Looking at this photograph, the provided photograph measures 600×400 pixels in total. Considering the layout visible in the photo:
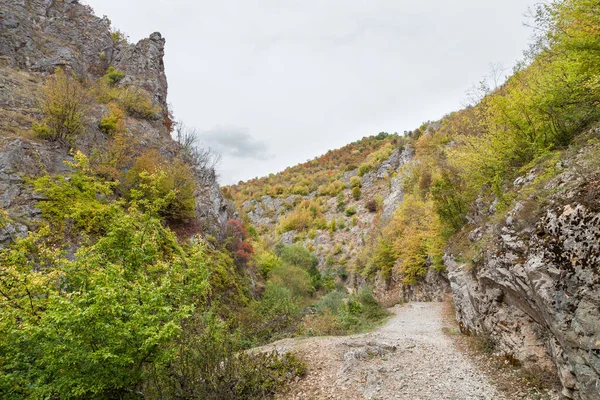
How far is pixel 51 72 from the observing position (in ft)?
59.7

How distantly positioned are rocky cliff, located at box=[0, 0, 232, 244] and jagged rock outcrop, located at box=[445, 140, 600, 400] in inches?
500

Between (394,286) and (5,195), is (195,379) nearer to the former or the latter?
(5,195)

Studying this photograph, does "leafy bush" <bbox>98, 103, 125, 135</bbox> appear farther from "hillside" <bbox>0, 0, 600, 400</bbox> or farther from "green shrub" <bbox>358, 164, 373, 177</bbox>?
"green shrub" <bbox>358, 164, 373, 177</bbox>

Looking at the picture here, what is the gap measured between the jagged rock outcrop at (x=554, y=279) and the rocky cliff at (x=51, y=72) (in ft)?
41.6

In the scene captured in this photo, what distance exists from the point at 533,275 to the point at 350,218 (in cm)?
3688

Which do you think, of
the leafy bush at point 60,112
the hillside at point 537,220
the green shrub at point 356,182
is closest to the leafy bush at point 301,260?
the green shrub at point 356,182

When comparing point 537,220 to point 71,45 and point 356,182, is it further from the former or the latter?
point 356,182

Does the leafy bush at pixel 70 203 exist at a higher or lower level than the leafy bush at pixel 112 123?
lower

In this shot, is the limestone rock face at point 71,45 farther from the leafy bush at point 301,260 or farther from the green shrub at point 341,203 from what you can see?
the green shrub at point 341,203

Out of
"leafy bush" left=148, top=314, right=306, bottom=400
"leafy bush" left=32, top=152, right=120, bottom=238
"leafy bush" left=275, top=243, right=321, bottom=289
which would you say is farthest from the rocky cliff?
"leafy bush" left=275, top=243, right=321, bottom=289

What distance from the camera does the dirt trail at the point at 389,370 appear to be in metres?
5.90

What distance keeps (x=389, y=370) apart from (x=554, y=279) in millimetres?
4245

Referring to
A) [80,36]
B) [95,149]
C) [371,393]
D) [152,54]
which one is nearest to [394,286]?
[371,393]

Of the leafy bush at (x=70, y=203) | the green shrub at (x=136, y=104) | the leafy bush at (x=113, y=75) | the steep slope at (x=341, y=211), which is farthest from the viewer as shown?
the steep slope at (x=341, y=211)
